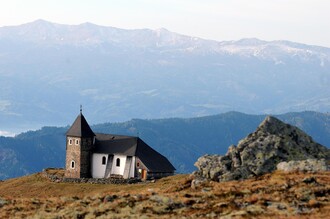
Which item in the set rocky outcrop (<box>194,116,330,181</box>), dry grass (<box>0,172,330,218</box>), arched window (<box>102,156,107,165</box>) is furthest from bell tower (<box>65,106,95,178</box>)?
dry grass (<box>0,172,330,218</box>)

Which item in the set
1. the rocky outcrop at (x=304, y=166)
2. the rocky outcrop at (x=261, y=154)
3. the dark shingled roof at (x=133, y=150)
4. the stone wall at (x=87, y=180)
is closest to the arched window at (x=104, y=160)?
the dark shingled roof at (x=133, y=150)

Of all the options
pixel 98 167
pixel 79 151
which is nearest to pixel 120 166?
pixel 98 167

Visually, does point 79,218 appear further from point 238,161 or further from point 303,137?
point 303,137

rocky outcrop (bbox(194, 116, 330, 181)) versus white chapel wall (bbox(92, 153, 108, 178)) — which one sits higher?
rocky outcrop (bbox(194, 116, 330, 181))

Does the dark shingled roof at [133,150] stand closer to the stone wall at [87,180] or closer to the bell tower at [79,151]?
the bell tower at [79,151]

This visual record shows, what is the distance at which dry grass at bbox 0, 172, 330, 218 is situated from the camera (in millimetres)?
41156

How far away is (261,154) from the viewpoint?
197 ft

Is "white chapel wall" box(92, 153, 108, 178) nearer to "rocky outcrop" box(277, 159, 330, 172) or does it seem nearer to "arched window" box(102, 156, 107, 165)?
"arched window" box(102, 156, 107, 165)

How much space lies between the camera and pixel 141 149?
12550cm

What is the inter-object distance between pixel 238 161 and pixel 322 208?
1974cm

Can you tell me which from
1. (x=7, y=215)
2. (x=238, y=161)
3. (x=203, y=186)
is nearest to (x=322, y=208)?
(x=203, y=186)

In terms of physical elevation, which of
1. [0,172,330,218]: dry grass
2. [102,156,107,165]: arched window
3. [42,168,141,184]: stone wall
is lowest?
[42,168,141,184]: stone wall

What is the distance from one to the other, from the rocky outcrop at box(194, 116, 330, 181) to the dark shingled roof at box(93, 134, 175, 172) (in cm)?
5694

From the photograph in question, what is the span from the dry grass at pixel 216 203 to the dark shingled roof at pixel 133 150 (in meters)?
65.3
